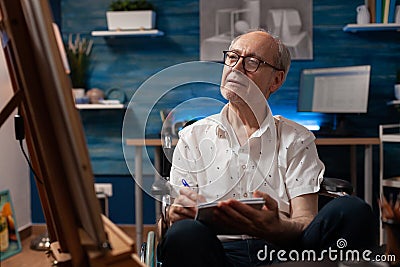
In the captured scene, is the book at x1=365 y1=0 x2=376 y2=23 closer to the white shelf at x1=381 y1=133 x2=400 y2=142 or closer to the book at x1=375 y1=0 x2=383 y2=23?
the book at x1=375 y1=0 x2=383 y2=23

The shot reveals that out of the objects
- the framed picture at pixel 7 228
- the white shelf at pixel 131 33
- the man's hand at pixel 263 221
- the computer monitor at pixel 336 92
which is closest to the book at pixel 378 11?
the computer monitor at pixel 336 92

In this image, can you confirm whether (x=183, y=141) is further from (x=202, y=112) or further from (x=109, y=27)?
(x=109, y=27)

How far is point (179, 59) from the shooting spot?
377 centimetres

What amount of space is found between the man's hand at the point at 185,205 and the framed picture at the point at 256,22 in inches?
92.1

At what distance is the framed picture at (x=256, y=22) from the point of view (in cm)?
360

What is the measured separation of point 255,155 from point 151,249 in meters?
0.41

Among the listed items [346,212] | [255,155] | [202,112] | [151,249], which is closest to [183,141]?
[202,112]

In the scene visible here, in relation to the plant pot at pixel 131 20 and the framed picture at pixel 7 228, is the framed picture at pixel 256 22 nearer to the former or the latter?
the plant pot at pixel 131 20

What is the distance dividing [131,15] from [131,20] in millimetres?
32

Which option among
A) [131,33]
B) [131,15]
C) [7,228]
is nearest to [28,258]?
[7,228]

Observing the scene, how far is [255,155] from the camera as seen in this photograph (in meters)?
1.61

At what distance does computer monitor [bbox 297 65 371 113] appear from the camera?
3.35 meters

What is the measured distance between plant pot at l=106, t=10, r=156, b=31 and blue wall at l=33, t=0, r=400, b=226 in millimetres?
155

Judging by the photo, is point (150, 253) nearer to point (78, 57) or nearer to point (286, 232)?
point (286, 232)
